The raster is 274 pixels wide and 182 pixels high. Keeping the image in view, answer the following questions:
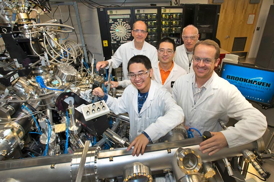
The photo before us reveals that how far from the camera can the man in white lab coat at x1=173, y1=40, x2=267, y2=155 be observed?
26.2 inches

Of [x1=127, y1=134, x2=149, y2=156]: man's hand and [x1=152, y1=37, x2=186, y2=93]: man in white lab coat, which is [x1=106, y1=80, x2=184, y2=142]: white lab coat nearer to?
[x1=127, y1=134, x2=149, y2=156]: man's hand

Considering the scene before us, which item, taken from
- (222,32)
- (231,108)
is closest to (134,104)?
(231,108)

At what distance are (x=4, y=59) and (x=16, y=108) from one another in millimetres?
1008

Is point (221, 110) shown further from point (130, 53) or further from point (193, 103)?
point (130, 53)

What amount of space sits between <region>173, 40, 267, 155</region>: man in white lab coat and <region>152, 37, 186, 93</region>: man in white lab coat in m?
0.32

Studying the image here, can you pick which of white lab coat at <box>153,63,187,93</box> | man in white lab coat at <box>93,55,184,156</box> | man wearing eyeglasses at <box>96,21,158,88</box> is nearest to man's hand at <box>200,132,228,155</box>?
man in white lab coat at <box>93,55,184,156</box>

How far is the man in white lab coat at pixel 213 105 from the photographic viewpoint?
67 centimetres

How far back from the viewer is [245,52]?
15.0 ft

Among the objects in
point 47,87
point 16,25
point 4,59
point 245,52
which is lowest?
point 245,52

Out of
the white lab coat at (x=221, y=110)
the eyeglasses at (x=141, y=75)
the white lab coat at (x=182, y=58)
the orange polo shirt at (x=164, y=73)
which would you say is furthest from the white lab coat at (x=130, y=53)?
the eyeglasses at (x=141, y=75)

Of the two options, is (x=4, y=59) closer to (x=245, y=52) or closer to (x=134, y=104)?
(x=134, y=104)

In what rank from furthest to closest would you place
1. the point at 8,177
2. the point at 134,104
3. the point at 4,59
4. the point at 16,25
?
the point at 4,59 < the point at 16,25 < the point at 134,104 < the point at 8,177

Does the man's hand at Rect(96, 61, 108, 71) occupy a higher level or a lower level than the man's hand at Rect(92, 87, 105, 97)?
higher

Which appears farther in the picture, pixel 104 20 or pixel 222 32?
pixel 222 32
